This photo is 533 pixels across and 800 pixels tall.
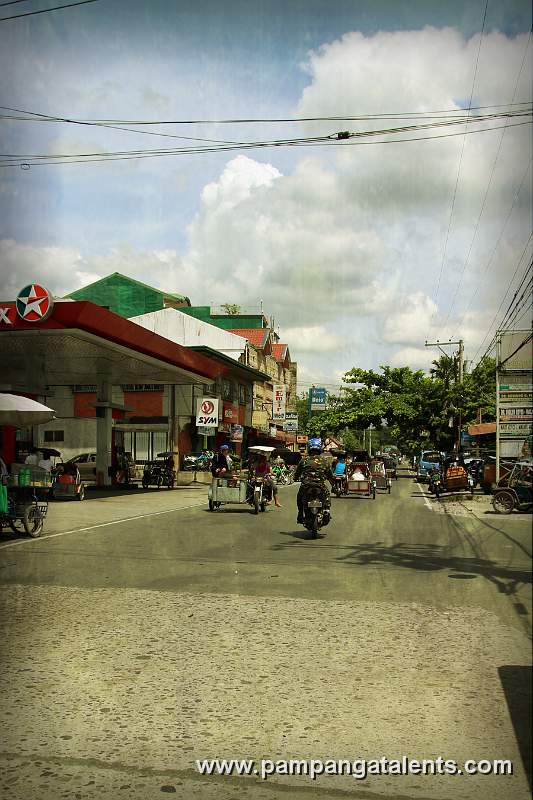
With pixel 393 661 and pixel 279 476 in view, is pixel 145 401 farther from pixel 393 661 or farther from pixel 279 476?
pixel 279 476

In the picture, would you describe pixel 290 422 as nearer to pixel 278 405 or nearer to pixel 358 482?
pixel 278 405

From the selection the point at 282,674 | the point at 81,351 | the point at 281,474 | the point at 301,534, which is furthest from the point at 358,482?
the point at 281,474

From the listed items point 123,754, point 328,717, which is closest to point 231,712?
point 328,717

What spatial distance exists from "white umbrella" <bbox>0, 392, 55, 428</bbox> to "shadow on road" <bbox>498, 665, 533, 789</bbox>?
91cm

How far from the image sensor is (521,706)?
0.67 metres

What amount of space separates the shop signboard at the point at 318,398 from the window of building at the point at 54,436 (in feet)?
4.14

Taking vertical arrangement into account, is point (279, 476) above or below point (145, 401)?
below

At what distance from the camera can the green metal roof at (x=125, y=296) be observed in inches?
43.6

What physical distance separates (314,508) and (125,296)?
20.7 feet

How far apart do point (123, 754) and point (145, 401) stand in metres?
1.46

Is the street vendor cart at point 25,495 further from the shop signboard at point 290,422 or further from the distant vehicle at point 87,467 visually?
the shop signboard at point 290,422

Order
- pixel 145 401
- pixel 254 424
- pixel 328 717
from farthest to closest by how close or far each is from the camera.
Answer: pixel 254 424
pixel 145 401
pixel 328 717

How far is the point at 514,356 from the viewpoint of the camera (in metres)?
0.65

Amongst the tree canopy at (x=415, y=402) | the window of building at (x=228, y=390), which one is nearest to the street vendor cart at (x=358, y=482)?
the tree canopy at (x=415, y=402)
